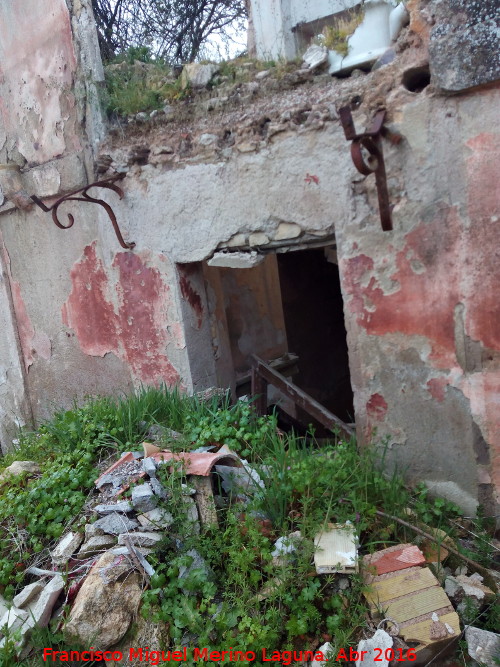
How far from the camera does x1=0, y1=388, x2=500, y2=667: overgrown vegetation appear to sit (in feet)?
7.45

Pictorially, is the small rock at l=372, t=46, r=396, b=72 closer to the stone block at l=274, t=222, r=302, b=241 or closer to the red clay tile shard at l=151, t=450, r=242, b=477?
the stone block at l=274, t=222, r=302, b=241

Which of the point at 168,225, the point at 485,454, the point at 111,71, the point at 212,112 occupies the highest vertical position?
the point at 111,71

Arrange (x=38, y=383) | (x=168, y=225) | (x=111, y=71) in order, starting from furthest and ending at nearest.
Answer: (x=38, y=383), (x=111, y=71), (x=168, y=225)

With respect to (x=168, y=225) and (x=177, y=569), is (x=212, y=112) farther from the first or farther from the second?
(x=177, y=569)

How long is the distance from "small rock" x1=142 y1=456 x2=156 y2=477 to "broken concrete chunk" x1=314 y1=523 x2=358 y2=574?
924 mm

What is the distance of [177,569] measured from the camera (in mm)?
2484

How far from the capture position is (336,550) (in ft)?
7.95

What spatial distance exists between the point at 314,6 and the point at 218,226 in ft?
15.2

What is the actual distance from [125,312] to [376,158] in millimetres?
2267

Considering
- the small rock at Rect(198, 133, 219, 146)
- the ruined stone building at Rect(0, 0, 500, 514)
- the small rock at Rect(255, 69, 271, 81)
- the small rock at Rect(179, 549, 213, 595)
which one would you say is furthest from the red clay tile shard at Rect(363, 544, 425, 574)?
the small rock at Rect(255, 69, 271, 81)

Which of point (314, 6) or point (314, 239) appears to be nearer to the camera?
point (314, 239)

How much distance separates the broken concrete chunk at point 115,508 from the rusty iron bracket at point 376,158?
77.0 inches

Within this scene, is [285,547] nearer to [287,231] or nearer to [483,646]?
[483,646]

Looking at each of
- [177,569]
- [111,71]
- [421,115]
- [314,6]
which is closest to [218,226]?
[421,115]
